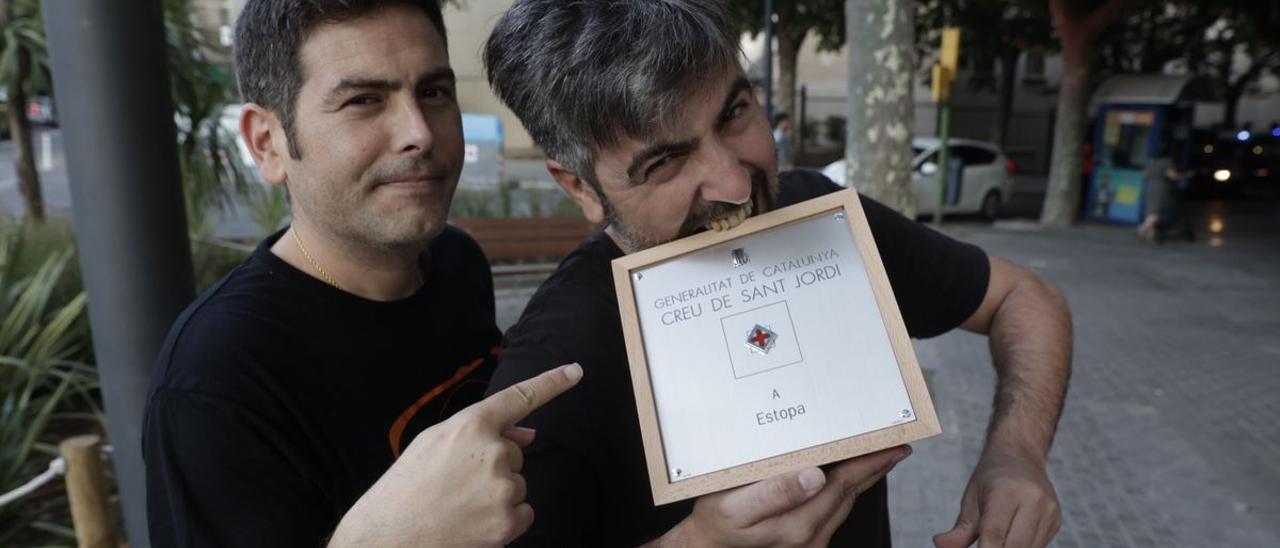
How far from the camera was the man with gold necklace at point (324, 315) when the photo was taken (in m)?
1.26

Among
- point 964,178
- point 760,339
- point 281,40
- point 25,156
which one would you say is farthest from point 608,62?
point 964,178

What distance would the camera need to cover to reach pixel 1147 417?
5.39 meters

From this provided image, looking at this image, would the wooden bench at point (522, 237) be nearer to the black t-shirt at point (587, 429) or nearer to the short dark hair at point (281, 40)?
the short dark hair at point (281, 40)

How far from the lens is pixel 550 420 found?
127 centimetres

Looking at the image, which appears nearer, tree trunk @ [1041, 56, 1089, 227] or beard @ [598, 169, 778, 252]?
beard @ [598, 169, 778, 252]

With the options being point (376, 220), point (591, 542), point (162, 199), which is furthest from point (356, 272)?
point (162, 199)

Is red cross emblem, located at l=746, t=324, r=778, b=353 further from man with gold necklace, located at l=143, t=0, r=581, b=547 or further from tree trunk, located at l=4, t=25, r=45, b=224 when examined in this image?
tree trunk, located at l=4, t=25, r=45, b=224

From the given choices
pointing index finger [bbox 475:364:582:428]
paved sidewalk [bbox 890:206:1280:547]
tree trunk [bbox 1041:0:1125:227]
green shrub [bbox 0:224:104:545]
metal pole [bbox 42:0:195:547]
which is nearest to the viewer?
pointing index finger [bbox 475:364:582:428]

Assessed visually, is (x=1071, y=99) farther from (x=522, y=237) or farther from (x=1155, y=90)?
(x=522, y=237)

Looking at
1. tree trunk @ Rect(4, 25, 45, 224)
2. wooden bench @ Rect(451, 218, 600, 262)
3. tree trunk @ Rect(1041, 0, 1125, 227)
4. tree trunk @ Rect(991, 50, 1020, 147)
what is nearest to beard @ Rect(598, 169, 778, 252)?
wooden bench @ Rect(451, 218, 600, 262)

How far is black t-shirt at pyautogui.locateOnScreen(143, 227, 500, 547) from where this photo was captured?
1.25 meters

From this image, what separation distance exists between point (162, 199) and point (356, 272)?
3.09 ft

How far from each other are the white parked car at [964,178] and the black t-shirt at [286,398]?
13.0 metres

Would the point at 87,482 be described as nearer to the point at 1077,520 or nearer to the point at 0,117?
the point at 1077,520
